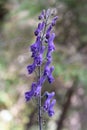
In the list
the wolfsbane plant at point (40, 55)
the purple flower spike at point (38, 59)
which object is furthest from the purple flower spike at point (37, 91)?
the purple flower spike at point (38, 59)

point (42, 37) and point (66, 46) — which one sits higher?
point (66, 46)

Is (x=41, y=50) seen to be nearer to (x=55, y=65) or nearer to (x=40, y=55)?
(x=40, y=55)

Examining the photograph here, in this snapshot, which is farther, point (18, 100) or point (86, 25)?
point (18, 100)

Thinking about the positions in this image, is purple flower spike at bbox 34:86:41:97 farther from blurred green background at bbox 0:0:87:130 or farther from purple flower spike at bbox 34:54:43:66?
blurred green background at bbox 0:0:87:130

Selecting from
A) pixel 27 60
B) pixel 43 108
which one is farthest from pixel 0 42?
pixel 43 108

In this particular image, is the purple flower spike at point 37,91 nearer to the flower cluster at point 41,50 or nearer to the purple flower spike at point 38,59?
the flower cluster at point 41,50

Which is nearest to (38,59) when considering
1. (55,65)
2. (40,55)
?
(40,55)

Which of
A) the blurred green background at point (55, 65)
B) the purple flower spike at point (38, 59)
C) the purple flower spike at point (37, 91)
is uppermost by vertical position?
the blurred green background at point (55, 65)

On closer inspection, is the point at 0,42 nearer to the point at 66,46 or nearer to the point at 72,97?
the point at 66,46
